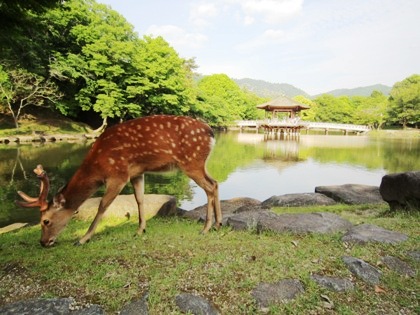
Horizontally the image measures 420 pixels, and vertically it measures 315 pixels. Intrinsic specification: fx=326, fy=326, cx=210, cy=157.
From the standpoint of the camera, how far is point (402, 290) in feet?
10.2

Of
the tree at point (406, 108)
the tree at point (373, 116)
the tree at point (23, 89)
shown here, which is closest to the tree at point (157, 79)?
the tree at point (23, 89)

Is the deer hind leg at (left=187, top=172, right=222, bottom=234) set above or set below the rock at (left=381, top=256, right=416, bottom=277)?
above

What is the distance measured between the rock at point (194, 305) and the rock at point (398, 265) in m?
2.04

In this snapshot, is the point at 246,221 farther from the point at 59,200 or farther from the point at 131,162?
the point at 59,200

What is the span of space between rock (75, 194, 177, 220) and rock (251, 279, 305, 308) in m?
Result: 4.69

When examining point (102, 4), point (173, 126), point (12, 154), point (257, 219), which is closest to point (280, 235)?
point (257, 219)

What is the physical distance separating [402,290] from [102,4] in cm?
3940

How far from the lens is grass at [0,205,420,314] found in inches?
115

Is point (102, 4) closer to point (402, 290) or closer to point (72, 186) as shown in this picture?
point (72, 186)

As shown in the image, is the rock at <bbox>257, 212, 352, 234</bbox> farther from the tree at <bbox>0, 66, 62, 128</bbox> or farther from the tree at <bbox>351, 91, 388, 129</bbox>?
the tree at <bbox>351, 91, 388, 129</bbox>

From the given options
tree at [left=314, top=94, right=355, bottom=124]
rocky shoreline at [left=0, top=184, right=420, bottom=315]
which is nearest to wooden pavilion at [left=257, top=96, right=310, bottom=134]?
tree at [left=314, top=94, right=355, bottom=124]

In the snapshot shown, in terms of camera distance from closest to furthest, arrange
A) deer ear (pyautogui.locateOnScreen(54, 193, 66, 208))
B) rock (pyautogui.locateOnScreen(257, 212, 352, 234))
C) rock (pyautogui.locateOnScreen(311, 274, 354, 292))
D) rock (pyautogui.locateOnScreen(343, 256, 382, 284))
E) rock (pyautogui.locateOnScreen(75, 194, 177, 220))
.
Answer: rock (pyautogui.locateOnScreen(311, 274, 354, 292)) → rock (pyautogui.locateOnScreen(343, 256, 382, 284)) → deer ear (pyautogui.locateOnScreen(54, 193, 66, 208)) → rock (pyautogui.locateOnScreen(257, 212, 352, 234)) → rock (pyautogui.locateOnScreen(75, 194, 177, 220))

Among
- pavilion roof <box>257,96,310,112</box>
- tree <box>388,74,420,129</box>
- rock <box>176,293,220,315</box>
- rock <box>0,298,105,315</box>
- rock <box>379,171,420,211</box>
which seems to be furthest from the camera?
tree <box>388,74,420,129</box>

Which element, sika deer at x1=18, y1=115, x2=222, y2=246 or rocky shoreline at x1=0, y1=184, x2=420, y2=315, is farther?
sika deer at x1=18, y1=115, x2=222, y2=246
